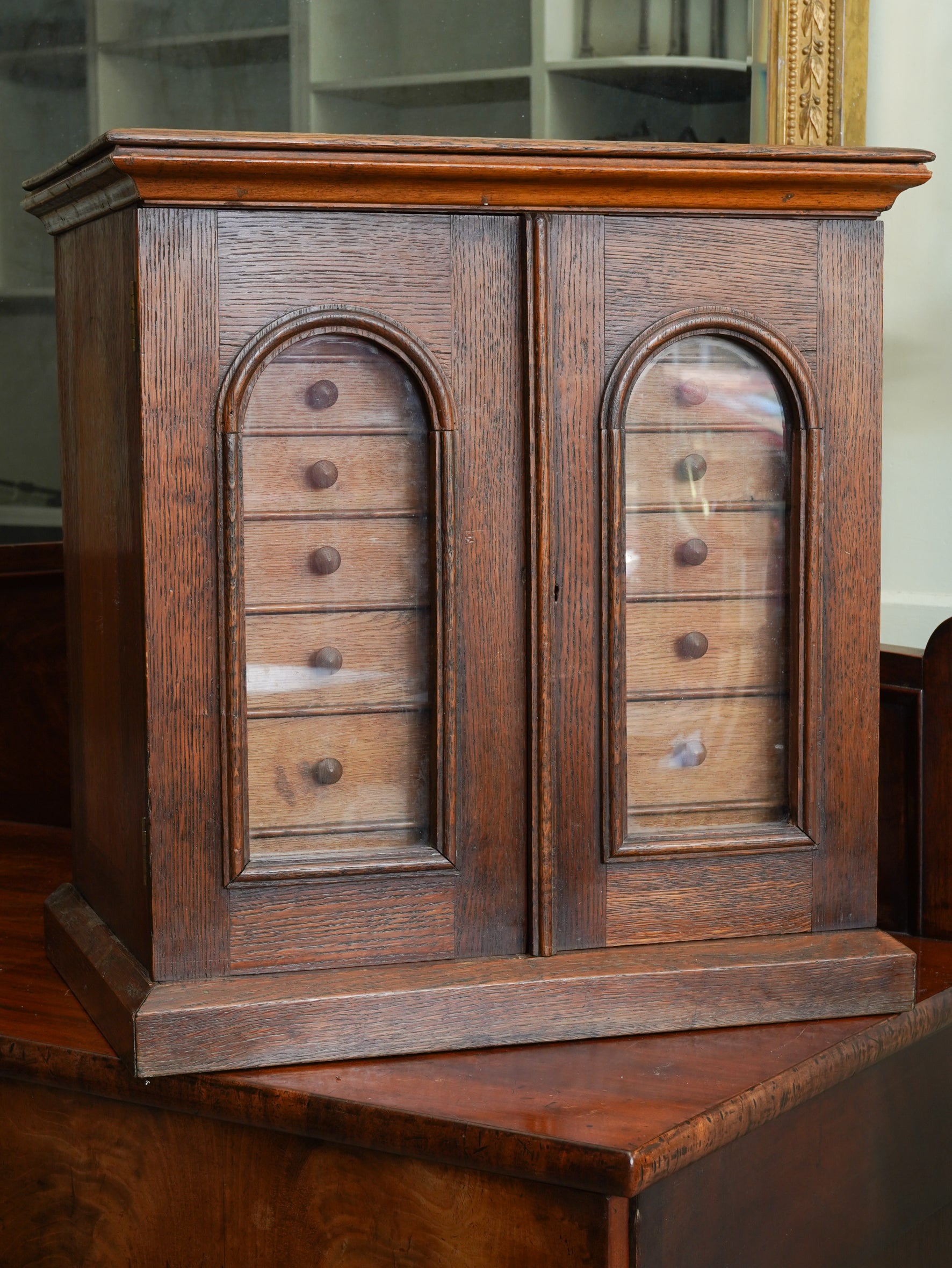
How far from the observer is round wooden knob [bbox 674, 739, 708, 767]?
1315 millimetres

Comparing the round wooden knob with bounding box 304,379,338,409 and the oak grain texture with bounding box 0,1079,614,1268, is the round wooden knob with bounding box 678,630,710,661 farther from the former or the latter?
the oak grain texture with bounding box 0,1079,614,1268

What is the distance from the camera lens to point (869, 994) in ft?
4.31

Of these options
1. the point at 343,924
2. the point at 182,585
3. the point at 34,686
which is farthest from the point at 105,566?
the point at 34,686

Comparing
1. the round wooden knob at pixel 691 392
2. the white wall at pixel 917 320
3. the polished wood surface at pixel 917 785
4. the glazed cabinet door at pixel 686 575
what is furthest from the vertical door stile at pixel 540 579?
the white wall at pixel 917 320

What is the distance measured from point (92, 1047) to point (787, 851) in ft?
2.06

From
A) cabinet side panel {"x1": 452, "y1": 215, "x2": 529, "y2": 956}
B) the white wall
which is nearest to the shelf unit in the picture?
the white wall

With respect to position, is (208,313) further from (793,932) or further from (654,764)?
(793,932)

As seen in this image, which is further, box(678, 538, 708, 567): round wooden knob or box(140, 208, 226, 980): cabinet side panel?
box(678, 538, 708, 567): round wooden knob

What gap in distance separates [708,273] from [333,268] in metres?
0.32

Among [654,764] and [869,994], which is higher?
[654,764]

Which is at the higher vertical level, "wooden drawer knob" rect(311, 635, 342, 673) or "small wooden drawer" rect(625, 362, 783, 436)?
"small wooden drawer" rect(625, 362, 783, 436)

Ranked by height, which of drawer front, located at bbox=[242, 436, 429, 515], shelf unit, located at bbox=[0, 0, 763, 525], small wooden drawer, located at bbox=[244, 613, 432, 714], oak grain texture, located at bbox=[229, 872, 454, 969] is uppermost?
shelf unit, located at bbox=[0, 0, 763, 525]

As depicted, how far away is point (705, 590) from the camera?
131cm

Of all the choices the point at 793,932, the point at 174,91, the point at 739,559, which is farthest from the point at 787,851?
the point at 174,91
